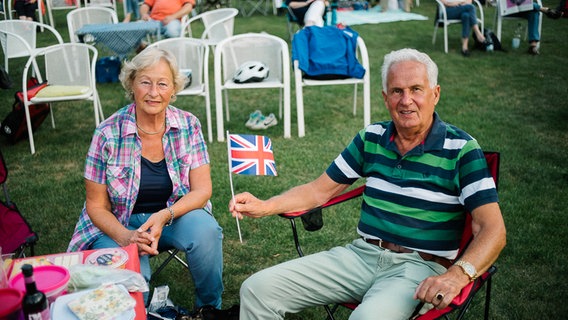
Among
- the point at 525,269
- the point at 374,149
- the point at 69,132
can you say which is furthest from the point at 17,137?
the point at 525,269

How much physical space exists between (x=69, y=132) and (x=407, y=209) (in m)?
4.70

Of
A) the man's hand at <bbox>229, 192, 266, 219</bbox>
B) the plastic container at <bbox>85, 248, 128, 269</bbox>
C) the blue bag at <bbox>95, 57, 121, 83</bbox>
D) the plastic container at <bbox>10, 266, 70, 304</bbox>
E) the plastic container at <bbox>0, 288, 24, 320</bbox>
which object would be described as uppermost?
the plastic container at <bbox>0, 288, 24, 320</bbox>

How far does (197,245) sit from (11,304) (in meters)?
1.12

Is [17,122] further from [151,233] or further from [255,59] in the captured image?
[151,233]

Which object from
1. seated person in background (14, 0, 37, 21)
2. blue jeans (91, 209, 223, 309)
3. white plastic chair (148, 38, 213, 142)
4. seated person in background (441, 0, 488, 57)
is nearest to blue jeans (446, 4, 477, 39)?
seated person in background (441, 0, 488, 57)

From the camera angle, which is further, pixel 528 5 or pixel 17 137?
pixel 528 5

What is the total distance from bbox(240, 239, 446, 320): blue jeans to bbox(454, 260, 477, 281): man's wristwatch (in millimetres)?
243

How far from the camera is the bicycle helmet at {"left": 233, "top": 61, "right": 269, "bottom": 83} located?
5.55 meters

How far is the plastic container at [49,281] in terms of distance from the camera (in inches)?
71.9

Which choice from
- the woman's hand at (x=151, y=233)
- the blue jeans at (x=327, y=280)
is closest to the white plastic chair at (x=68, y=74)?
the woman's hand at (x=151, y=233)

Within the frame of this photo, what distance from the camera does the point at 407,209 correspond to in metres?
2.37

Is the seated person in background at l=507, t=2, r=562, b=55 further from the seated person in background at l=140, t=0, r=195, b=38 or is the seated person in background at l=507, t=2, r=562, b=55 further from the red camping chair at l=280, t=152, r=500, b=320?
the red camping chair at l=280, t=152, r=500, b=320

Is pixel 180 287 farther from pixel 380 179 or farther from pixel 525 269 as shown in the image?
pixel 525 269

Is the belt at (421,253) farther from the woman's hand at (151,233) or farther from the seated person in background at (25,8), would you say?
the seated person in background at (25,8)
